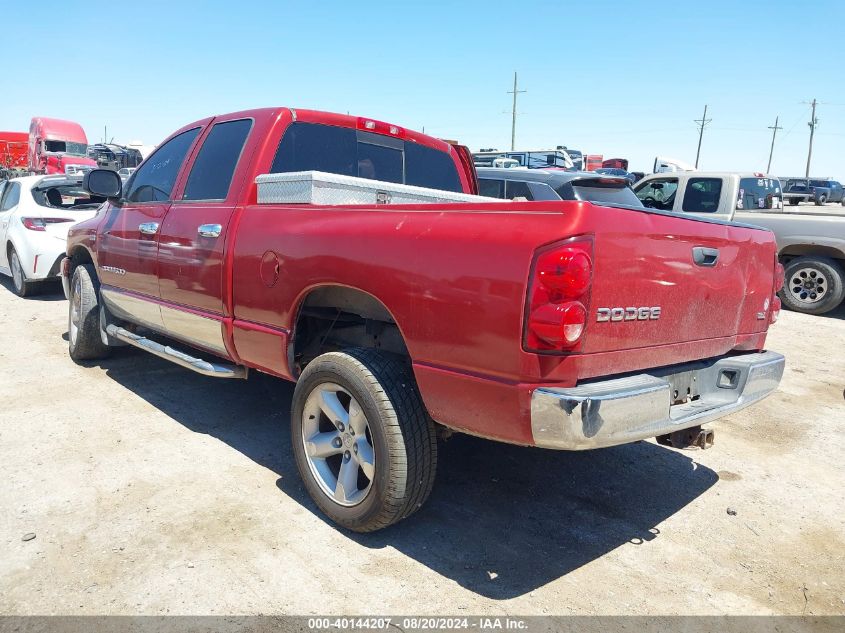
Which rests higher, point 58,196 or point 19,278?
point 58,196

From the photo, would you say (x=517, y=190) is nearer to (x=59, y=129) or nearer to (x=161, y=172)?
(x=161, y=172)

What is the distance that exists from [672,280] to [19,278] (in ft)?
28.8

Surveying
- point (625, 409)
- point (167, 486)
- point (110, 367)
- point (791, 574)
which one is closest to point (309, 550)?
point (167, 486)

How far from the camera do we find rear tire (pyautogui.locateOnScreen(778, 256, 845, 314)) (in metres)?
8.39

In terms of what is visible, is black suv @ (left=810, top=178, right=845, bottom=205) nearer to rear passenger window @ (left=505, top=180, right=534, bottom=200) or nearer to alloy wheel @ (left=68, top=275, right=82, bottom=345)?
rear passenger window @ (left=505, top=180, right=534, bottom=200)

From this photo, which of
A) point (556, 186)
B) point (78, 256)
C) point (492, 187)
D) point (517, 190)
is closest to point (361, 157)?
point (78, 256)

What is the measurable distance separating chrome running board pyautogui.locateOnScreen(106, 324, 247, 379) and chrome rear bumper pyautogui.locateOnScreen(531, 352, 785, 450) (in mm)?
2082

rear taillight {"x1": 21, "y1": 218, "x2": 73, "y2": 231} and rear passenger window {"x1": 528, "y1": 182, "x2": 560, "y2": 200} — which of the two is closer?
rear passenger window {"x1": 528, "y1": 182, "x2": 560, "y2": 200}

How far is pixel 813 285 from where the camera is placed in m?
8.62

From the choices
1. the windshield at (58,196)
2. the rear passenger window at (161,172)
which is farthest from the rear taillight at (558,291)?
the windshield at (58,196)

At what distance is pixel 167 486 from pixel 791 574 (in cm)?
303

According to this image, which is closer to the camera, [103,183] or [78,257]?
[103,183]

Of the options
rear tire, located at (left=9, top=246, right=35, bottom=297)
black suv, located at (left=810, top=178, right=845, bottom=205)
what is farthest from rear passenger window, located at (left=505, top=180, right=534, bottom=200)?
black suv, located at (left=810, top=178, right=845, bottom=205)

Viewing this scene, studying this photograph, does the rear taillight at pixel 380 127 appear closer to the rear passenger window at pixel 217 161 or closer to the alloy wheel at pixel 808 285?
the rear passenger window at pixel 217 161
